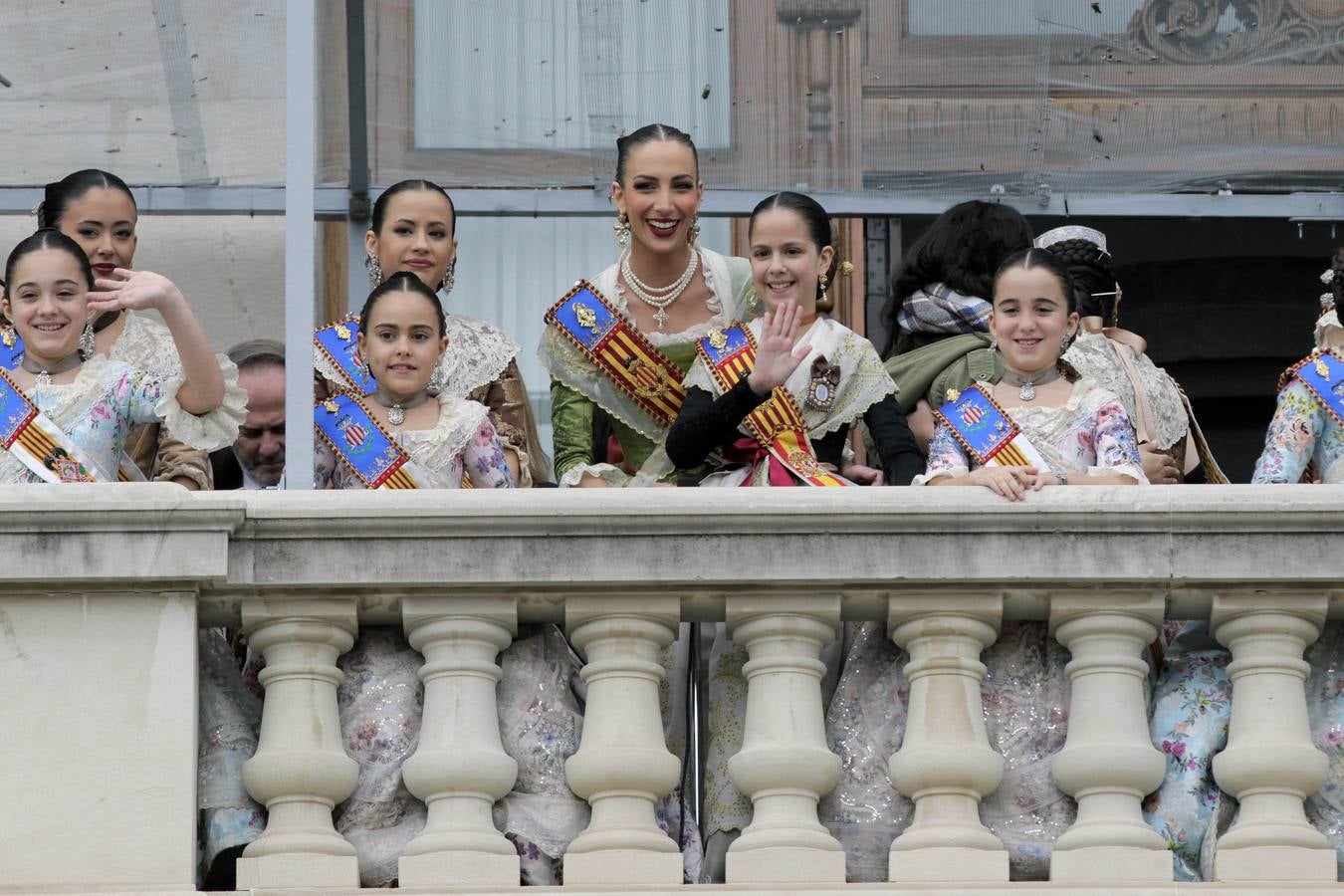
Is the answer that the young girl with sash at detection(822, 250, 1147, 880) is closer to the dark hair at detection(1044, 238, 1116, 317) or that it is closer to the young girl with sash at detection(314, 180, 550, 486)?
the dark hair at detection(1044, 238, 1116, 317)

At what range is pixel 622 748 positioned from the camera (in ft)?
19.6

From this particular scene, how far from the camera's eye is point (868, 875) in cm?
599

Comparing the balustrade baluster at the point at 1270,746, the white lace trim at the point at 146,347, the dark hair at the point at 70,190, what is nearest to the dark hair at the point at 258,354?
the white lace trim at the point at 146,347

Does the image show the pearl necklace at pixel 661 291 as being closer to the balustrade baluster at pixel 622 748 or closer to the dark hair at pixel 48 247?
the dark hair at pixel 48 247

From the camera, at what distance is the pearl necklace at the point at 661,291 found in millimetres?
7719

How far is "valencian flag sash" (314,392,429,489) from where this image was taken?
6.93 meters

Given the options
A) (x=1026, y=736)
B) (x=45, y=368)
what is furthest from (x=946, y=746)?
(x=45, y=368)

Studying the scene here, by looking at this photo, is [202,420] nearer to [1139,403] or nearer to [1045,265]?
[1045,265]

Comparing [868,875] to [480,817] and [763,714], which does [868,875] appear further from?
[480,817]

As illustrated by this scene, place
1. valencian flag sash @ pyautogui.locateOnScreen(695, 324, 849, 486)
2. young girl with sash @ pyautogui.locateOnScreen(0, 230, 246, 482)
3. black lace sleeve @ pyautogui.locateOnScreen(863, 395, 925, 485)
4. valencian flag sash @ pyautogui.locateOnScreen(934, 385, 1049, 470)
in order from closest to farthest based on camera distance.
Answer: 1. young girl with sash @ pyautogui.locateOnScreen(0, 230, 246, 482)
2. valencian flag sash @ pyautogui.locateOnScreen(934, 385, 1049, 470)
3. valencian flag sash @ pyautogui.locateOnScreen(695, 324, 849, 486)
4. black lace sleeve @ pyautogui.locateOnScreen(863, 395, 925, 485)

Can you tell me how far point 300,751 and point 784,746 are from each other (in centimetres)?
94

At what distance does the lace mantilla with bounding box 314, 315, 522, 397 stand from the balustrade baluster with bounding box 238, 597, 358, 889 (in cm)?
143

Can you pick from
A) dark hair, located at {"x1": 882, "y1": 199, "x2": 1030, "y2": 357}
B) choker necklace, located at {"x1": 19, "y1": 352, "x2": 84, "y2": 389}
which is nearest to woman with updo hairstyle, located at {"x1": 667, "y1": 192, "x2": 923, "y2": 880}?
dark hair, located at {"x1": 882, "y1": 199, "x2": 1030, "y2": 357}

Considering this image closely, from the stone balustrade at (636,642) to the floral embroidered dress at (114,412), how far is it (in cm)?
66
